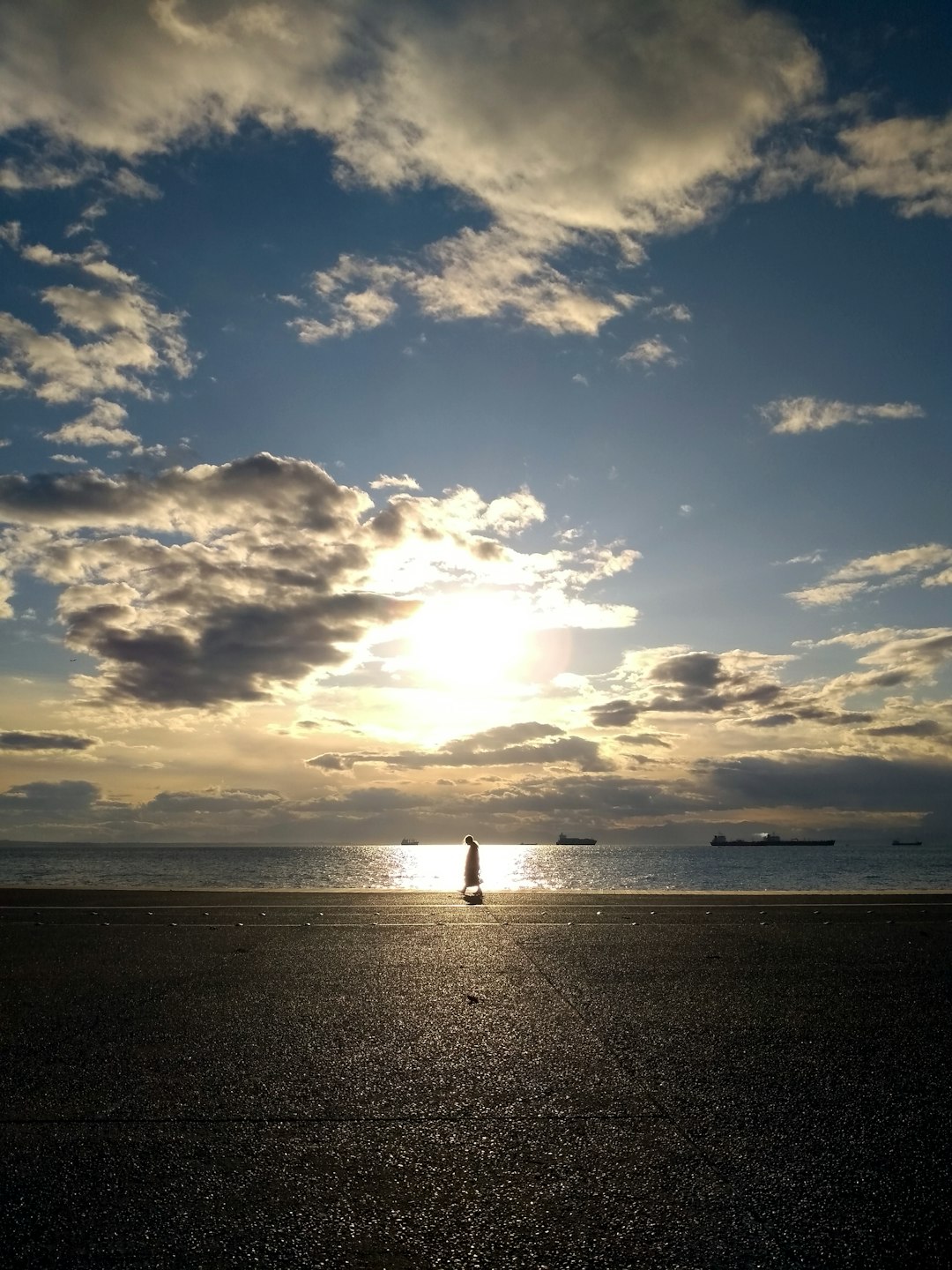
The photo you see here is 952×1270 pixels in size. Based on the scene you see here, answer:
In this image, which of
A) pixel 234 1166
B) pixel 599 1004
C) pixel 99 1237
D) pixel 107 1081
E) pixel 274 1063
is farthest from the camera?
pixel 599 1004

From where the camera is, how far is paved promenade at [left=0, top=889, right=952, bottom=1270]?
4887 mm

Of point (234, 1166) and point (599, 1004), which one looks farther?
point (599, 1004)

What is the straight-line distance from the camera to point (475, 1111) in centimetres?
696

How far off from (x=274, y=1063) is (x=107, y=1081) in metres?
1.39

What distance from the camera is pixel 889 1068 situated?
27.2ft

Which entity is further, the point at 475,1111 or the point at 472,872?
the point at 472,872

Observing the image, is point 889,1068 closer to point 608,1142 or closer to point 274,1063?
point 608,1142

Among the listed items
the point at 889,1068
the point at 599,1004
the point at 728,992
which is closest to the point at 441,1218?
the point at 889,1068

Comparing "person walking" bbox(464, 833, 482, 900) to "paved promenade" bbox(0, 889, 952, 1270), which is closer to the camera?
"paved promenade" bbox(0, 889, 952, 1270)

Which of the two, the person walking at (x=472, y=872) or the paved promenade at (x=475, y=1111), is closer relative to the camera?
the paved promenade at (x=475, y=1111)

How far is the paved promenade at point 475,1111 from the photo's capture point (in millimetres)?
4887

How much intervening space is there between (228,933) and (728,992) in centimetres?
1056

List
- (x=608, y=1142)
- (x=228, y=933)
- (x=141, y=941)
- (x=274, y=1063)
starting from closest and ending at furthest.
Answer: (x=608, y=1142) < (x=274, y=1063) < (x=141, y=941) < (x=228, y=933)

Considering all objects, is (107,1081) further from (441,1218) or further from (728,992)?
(728,992)
